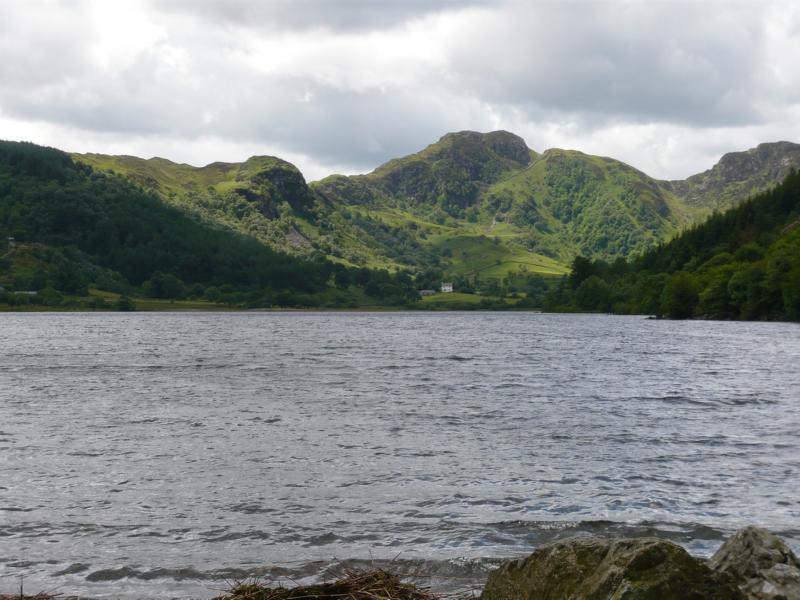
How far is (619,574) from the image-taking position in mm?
9250

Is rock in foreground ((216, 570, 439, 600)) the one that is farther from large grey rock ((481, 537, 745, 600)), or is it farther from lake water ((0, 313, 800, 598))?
lake water ((0, 313, 800, 598))

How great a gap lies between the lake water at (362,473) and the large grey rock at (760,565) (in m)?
6.42

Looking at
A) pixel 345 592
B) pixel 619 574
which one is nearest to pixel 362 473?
pixel 345 592

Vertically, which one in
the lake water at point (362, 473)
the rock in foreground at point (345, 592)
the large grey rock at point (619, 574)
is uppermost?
the large grey rock at point (619, 574)

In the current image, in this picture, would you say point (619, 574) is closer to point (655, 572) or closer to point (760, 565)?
point (655, 572)

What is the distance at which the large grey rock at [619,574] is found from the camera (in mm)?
9000

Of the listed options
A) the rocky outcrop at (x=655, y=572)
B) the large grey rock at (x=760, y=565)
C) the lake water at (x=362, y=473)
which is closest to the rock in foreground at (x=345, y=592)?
the rocky outcrop at (x=655, y=572)

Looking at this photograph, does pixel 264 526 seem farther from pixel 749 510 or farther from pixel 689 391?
pixel 689 391

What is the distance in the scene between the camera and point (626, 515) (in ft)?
68.4

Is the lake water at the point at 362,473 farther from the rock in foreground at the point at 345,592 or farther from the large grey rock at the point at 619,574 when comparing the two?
the large grey rock at the point at 619,574

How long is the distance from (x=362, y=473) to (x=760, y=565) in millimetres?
17958

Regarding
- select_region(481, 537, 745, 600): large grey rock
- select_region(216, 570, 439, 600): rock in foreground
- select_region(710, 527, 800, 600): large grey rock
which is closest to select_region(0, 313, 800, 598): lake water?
select_region(216, 570, 439, 600): rock in foreground

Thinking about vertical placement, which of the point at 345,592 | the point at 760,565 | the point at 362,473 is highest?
the point at 760,565

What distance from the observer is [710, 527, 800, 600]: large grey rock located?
931 cm
